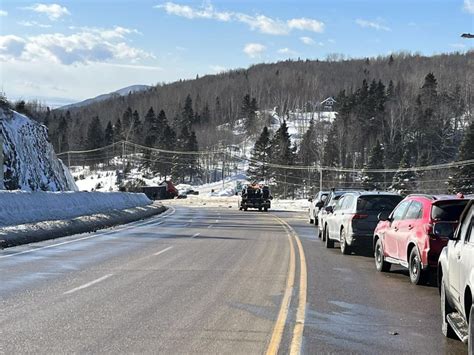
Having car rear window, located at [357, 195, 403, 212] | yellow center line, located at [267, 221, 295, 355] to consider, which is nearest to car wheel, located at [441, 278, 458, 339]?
yellow center line, located at [267, 221, 295, 355]

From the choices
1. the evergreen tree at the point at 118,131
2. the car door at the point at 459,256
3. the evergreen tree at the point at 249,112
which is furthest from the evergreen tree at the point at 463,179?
the evergreen tree at the point at 118,131

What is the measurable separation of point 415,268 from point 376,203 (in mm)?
5356

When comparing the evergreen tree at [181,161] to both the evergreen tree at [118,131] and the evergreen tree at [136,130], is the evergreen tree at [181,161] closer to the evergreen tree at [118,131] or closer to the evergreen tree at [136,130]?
the evergreen tree at [136,130]

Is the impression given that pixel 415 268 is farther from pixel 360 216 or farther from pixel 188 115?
pixel 188 115

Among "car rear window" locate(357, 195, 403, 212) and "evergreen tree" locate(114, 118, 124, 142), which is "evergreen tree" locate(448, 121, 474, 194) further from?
"evergreen tree" locate(114, 118, 124, 142)

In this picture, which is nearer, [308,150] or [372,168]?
[372,168]

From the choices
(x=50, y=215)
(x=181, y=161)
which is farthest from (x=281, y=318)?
(x=181, y=161)

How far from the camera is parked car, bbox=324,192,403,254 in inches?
636

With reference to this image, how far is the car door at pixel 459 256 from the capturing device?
20.9 feet

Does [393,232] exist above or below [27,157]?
below

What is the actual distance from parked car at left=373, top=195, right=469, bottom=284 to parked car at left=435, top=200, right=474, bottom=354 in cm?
286

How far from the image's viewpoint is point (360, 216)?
16188 mm

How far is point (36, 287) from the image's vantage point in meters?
10.2

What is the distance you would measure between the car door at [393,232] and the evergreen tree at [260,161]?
111 metres
